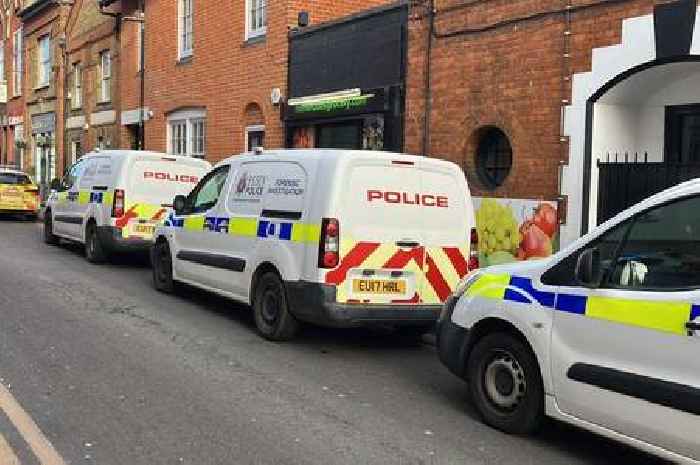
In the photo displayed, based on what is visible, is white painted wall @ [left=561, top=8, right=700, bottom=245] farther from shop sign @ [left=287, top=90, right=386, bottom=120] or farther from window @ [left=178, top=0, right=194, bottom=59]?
window @ [left=178, top=0, right=194, bottom=59]

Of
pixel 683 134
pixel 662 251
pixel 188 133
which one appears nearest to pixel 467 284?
pixel 662 251

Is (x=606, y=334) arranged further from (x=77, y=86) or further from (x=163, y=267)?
(x=77, y=86)

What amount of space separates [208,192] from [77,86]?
20877 mm

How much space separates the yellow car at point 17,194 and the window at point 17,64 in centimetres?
1540

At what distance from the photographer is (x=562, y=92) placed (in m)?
9.80

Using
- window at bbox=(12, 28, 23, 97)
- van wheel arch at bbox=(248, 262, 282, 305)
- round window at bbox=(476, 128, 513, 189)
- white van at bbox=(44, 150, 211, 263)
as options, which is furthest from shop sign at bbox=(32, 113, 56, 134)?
van wheel arch at bbox=(248, 262, 282, 305)

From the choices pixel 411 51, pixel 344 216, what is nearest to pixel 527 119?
pixel 411 51

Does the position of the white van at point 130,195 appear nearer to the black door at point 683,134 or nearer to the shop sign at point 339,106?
the shop sign at point 339,106

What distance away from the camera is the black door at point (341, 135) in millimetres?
14031

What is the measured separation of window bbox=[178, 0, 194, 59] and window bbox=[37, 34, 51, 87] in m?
13.6

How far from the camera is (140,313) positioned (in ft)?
29.5

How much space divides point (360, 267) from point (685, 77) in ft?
14.2

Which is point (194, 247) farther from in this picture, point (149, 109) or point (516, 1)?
point (149, 109)

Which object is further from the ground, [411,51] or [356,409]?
[411,51]
